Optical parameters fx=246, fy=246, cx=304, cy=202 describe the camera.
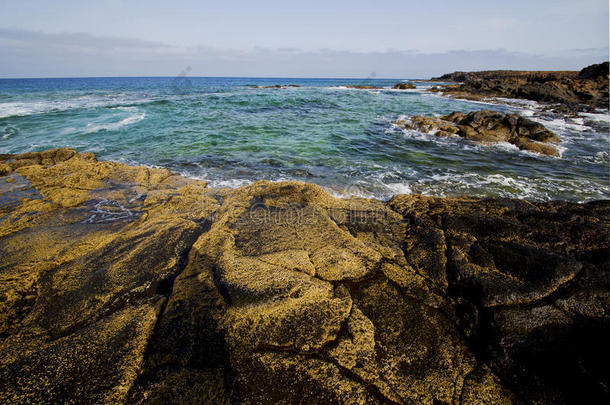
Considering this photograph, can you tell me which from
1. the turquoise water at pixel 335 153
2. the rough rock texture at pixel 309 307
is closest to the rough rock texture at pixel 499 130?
the turquoise water at pixel 335 153

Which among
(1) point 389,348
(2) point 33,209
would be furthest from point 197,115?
(1) point 389,348

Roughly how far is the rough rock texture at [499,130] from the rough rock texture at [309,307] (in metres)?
8.64

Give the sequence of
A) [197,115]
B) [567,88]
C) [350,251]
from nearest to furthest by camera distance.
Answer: [350,251] < [197,115] < [567,88]

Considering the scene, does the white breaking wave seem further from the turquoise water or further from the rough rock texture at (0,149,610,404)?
the rough rock texture at (0,149,610,404)

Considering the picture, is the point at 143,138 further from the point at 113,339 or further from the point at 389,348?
the point at 389,348

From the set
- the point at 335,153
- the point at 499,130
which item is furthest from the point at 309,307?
the point at 499,130

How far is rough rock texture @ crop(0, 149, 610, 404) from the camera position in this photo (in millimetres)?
1931

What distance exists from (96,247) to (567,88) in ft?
156

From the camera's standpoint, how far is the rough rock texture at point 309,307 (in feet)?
6.34

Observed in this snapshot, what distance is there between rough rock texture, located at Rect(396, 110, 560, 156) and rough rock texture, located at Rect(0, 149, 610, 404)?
864 centimetres

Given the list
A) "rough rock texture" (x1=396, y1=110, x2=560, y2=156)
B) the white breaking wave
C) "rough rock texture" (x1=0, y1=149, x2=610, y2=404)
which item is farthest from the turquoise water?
"rough rock texture" (x1=0, y1=149, x2=610, y2=404)

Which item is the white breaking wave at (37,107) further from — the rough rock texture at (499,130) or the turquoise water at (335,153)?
the rough rock texture at (499,130)

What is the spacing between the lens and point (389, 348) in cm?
222

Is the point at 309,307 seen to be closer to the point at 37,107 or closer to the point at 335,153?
the point at 335,153
